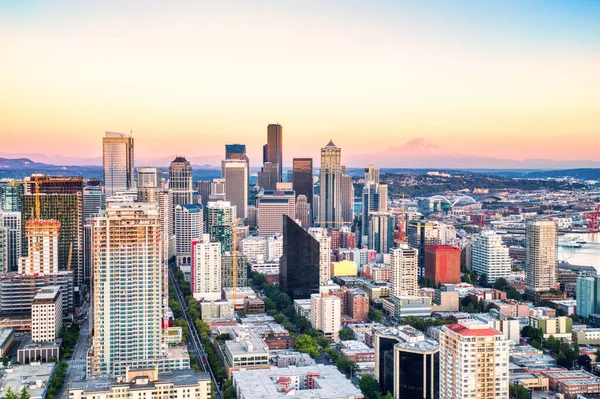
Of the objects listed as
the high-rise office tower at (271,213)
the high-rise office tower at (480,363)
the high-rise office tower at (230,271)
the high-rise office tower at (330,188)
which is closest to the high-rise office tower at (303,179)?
the high-rise office tower at (330,188)

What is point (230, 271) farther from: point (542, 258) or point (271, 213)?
point (271, 213)

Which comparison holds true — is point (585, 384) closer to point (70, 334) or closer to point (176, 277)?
point (70, 334)

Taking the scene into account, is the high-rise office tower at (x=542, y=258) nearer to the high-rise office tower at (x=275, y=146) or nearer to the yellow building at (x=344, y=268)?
the yellow building at (x=344, y=268)

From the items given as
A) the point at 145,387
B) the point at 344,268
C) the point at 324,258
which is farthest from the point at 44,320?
the point at 344,268

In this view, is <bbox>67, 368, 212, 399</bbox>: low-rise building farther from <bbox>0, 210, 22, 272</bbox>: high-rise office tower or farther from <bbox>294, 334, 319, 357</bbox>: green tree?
<bbox>0, 210, 22, 272</bbox>: high-rise office tower

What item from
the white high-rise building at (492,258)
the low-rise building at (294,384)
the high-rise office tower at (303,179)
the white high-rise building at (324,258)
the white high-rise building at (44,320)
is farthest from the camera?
the high-rise office tower at (303,179)

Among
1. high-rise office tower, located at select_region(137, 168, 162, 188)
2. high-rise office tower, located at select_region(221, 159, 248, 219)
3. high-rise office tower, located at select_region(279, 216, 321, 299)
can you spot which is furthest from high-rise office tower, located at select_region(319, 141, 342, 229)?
high-rise office tower, located at select_region(279, 216, 321, 299)
